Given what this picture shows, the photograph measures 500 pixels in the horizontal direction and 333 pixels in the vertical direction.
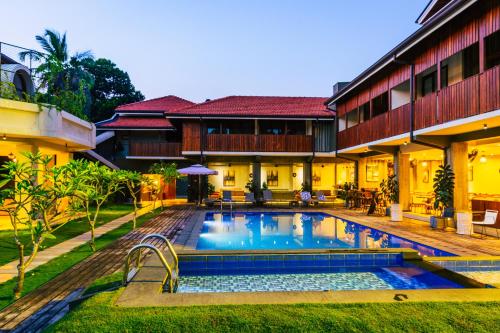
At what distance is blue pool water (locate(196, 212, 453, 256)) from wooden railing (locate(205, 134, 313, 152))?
18.8ft

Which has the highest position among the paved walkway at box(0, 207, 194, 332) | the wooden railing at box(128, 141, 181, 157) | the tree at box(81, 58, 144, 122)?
the tree at box(81, 58, 144, 122)

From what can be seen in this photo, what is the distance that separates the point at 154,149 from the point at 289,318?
22.4 metres

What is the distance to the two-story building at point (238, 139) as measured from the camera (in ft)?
69.6

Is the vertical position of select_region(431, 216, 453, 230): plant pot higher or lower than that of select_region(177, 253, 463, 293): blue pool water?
higher

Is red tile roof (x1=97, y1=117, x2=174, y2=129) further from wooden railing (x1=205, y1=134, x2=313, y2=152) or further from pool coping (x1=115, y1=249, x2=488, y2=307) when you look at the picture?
pool coping (x1=115, y1=249, x2=488, y2=307)

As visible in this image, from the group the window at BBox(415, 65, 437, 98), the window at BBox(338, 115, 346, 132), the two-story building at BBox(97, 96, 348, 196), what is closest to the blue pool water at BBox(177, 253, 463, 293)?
the window at BBox(415, 65, 437, 98)

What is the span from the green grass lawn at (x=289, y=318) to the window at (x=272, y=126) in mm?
19525

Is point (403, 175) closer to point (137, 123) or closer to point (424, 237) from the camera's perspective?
point (424, 237)

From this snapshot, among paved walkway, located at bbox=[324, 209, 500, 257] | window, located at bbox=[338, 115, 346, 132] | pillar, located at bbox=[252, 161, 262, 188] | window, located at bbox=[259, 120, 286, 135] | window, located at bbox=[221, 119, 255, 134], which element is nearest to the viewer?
paved walkway, located at bbox=[324, 209, 500, 257]

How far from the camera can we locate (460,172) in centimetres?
1184

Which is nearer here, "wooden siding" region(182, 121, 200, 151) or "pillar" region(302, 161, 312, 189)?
"wooden siding" region(182, 121, 200, 151)

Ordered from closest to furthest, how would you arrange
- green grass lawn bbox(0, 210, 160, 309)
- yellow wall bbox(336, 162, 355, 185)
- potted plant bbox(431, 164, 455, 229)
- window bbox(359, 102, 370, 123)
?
green grass lawn bbox(0, 210, 160, 309) → potted plant bbox(431, 164, 455, 229) → window bbox(359, 102, 370, 123) → yellow wall bbox(336, 162, 355, 185)

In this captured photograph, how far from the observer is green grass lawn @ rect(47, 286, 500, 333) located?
3.82 meters

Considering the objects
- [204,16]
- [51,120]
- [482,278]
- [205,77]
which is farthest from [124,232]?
[205,77]
